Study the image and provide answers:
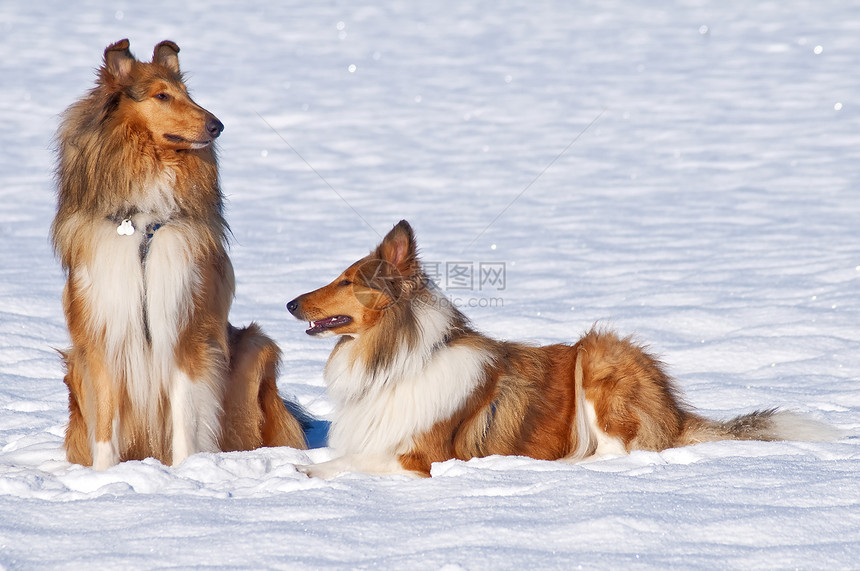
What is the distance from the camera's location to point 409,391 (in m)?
4.60

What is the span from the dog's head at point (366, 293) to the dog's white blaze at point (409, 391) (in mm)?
164

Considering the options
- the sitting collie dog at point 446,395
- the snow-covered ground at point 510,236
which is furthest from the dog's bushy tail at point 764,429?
the snow-covered ground at point 510,236

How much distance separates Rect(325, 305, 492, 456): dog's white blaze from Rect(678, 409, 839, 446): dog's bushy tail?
1.14 metres

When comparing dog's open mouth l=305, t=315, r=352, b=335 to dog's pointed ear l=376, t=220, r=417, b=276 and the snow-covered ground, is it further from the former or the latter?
the snow-covered ground

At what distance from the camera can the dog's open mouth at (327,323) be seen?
470cm

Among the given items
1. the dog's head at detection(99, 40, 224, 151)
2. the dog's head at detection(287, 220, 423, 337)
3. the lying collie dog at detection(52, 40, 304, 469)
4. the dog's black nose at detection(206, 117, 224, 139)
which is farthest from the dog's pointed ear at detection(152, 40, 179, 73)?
the dog's head at detection(287, 220, 423, 337)

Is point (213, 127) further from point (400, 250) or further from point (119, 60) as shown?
point (400, 250)

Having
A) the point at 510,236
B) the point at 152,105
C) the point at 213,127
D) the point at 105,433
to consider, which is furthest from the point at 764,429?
the point at 510,236

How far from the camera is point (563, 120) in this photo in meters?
14.2

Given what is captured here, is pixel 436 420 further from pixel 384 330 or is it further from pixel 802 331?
pixel 802 331

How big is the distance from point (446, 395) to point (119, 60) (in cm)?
228

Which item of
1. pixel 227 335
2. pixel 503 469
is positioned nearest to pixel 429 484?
pixel 503 469

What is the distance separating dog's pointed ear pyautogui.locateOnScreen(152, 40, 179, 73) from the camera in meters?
4.55

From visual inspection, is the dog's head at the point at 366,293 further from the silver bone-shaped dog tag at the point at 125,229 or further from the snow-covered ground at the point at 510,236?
the silver bone-shaped dog tag at the point at 125,229
